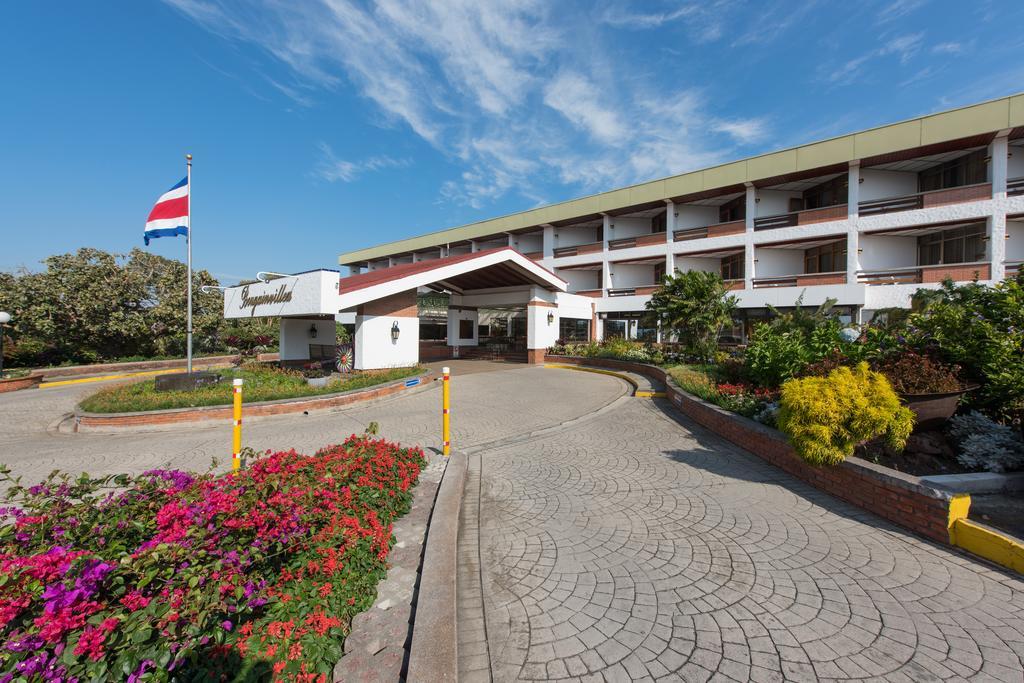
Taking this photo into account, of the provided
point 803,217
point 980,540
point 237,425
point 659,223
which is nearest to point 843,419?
point 980,540

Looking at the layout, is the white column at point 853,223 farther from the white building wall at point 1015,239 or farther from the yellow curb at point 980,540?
the yellow curb at point 980,540

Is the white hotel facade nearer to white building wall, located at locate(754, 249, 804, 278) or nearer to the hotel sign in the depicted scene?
white building wall, located at locate(754, 249, 804, 278)

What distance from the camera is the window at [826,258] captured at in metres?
19.9

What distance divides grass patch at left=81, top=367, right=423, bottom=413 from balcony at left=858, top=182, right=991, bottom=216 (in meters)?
23.1

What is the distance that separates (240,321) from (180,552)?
2853 cm

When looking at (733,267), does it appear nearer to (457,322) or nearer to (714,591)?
(457,322)

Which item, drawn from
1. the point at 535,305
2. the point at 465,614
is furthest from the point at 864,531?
the point at 535,305

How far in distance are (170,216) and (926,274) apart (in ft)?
95.2

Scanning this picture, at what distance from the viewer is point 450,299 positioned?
22.8 meters

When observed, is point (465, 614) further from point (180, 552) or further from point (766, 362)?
point (766, 362)

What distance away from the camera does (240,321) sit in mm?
25672

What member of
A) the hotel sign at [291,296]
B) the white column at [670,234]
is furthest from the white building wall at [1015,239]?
the hotel sign at [291,296]

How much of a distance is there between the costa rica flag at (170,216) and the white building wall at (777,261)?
25461mm

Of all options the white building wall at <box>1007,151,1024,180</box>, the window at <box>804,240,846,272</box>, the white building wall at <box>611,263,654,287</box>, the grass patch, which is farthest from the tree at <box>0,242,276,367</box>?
the white building wall at <box>1007,151,1024,180</box>
